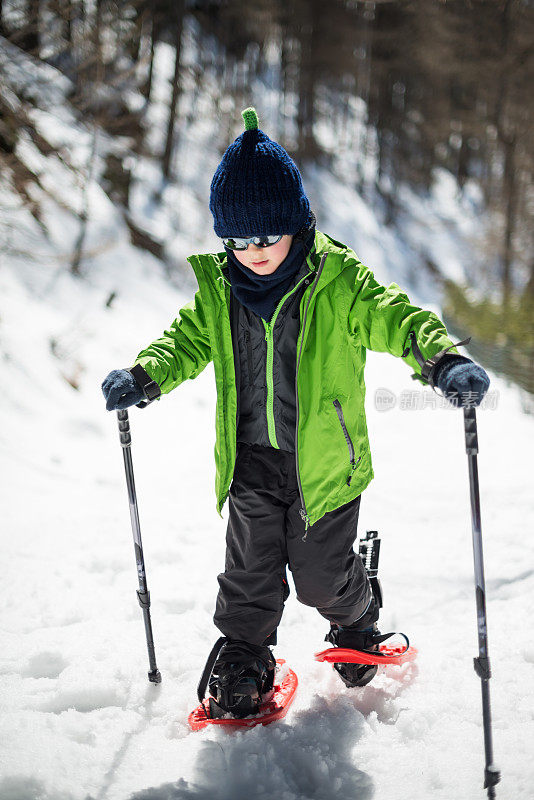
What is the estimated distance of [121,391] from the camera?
2121 mm

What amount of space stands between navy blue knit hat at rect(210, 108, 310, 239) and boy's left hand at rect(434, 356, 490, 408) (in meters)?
0.73

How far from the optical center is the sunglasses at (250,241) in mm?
2076

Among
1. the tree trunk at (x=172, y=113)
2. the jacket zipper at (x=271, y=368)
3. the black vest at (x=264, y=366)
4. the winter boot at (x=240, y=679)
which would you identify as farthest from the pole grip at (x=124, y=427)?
the tree trunk at (x=172, y=113)

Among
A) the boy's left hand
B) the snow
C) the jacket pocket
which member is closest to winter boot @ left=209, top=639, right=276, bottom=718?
the snow

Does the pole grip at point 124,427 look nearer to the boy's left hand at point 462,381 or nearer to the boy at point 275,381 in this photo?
the boy at point 275,381

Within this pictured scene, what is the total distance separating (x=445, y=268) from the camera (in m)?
20.6

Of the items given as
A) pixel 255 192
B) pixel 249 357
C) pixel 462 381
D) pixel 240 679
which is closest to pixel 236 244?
pixel 255 192

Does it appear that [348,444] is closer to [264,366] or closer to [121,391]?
[264,366]

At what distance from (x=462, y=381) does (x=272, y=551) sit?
102 centimetres

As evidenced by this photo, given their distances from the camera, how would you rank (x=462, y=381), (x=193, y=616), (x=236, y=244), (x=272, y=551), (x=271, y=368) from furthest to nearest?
(x=193, y=616) → (x=272, y=551) → (x=271, y=368) → (x=236, y=244) → (x=462, y=381)

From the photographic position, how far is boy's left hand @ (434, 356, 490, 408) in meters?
1.72

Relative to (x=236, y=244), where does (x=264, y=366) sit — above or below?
Result: below

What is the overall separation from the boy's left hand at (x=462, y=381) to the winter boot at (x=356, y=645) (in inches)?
46.6

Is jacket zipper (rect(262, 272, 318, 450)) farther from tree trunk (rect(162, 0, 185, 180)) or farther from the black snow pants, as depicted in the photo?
tree trunk (rect(162, 0, 185, 180))
